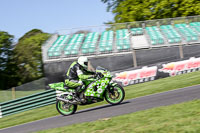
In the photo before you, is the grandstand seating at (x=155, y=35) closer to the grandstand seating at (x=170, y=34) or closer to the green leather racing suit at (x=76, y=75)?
the grandstand seating at (x=170, y=34)

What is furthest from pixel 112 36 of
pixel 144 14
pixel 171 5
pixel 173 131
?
pixel 173 131

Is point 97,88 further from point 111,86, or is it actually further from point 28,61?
point 28,61

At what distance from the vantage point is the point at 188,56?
17.2 m

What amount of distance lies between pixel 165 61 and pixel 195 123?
461 inches

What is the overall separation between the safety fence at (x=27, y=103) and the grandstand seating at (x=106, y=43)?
5.23m

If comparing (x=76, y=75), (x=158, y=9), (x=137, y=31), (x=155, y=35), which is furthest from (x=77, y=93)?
(x=158, y=9)

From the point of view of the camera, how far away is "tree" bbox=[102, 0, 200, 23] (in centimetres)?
2897

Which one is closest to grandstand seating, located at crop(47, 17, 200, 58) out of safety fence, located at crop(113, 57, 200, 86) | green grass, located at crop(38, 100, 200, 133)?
safety fence, located at crop(113, 57, 200, 86)

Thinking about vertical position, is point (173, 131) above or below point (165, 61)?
below

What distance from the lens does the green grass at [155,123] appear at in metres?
5.61

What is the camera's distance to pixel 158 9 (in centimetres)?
2969

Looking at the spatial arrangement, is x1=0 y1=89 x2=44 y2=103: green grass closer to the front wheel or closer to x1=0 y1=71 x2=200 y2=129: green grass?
x1=0 y1=71 x2=200 y2=129: green grass

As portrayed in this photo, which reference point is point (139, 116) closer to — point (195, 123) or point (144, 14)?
point (195, 123)

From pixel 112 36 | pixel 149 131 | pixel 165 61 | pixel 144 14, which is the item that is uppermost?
pixel 144 14
